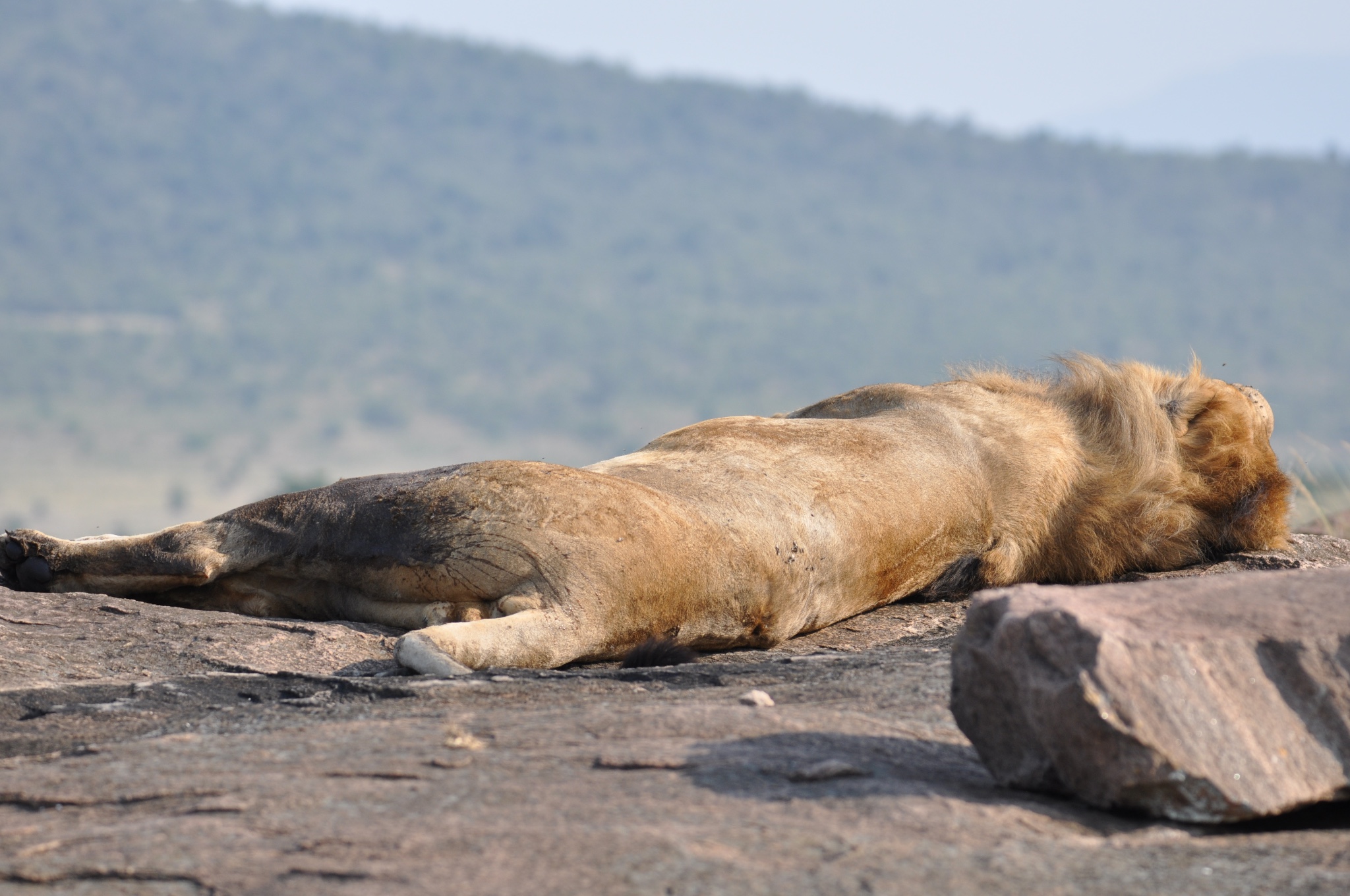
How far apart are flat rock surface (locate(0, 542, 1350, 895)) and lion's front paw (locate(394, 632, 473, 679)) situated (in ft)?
0.19

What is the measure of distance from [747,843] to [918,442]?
3177mm

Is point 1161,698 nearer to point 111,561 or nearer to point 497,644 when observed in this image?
point 497,644

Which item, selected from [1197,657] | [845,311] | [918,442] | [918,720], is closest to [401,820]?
[918,720]

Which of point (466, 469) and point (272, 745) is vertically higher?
point (466, 469)

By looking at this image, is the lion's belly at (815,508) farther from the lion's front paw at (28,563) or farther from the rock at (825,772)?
the lion's front paw at (28,563)

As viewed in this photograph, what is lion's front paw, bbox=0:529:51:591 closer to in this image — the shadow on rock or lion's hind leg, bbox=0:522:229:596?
lion's hind leg, bbox=0:522:229:596

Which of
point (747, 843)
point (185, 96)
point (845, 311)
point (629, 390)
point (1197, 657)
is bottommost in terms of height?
point (747, 843)

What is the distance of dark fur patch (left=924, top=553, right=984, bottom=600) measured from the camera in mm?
5469

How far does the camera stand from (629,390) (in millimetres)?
98125

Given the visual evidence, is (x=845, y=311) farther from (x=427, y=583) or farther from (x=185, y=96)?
(x=427, y=583)

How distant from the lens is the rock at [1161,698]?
8.45 ft

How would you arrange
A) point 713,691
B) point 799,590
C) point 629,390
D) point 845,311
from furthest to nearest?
point 845,311 < point 629,390 < point 799,590 < point 713,691

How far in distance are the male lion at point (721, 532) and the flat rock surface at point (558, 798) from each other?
450 millimetres

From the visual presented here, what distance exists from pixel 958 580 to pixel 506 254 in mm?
130491
